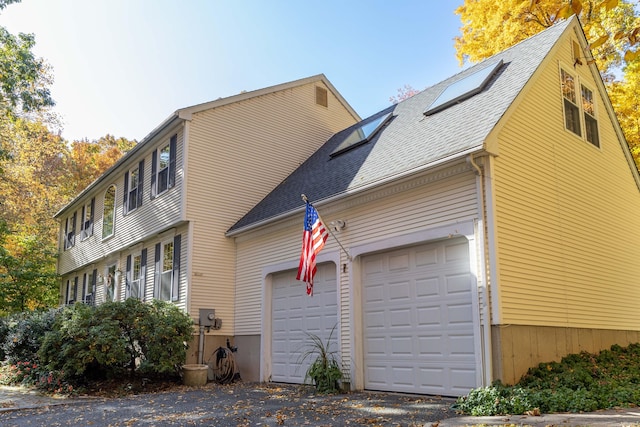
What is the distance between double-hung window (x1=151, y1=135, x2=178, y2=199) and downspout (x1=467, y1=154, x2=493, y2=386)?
8168 mm

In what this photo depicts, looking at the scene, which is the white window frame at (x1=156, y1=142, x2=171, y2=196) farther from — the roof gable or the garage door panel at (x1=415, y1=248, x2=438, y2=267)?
the garage door panel at (x1=415, y1=248, x2=438, y2=267)

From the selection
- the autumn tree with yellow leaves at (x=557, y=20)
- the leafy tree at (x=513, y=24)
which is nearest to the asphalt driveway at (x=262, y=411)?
the autumn tree with yellow leaves at (x=557, y=20)

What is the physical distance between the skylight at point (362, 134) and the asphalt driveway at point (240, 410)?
5.57 meters

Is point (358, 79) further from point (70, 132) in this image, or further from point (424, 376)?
point (70, 132)

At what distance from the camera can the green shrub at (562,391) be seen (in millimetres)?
6320

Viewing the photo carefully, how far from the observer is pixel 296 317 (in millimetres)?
11289

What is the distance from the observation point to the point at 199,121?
13.6m

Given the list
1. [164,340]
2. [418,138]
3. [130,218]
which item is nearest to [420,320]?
[418,138]

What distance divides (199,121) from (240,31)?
8.40 feet

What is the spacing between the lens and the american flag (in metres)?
9.23

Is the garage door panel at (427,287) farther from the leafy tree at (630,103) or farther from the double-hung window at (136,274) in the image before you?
the double-hung window at (136,274)

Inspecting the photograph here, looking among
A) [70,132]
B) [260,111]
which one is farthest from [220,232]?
[70,132]

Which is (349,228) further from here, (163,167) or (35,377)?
(35,377)

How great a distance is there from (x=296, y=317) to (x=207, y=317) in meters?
2.43
